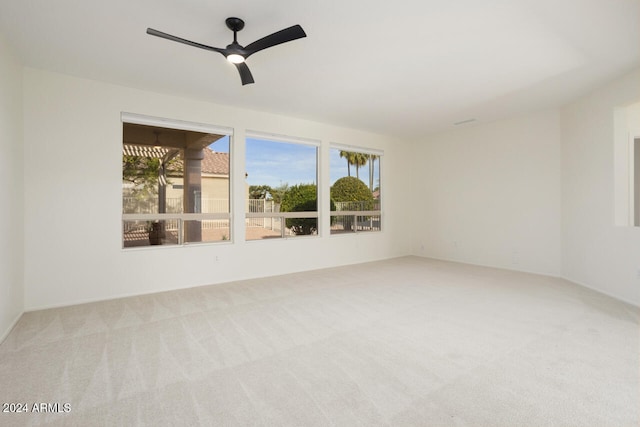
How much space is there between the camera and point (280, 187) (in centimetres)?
554

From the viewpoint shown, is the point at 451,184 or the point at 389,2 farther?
the point at 451,184

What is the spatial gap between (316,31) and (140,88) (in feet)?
8.78

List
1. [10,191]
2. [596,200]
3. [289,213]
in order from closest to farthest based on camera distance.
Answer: [10,191] → [596,200] → [289,213]

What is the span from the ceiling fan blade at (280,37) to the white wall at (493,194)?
15.5 feet

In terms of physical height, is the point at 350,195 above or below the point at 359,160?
below

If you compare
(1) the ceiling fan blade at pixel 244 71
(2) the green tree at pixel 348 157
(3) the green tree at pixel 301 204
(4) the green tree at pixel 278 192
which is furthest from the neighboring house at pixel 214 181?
(2) the green tree at pixel 348 157

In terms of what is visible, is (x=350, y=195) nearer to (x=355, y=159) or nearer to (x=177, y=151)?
(x=355, y=159)

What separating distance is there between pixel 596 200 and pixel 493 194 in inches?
67.5

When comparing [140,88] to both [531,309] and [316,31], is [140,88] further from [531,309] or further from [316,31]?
[531,309]

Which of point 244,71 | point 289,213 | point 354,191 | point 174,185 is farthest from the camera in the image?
point 354,191

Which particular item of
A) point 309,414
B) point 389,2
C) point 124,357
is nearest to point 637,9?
point 389,2

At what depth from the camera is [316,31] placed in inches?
110

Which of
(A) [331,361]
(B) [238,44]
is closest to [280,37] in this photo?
(B) [238,44]

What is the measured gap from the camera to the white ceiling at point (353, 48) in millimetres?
2498
